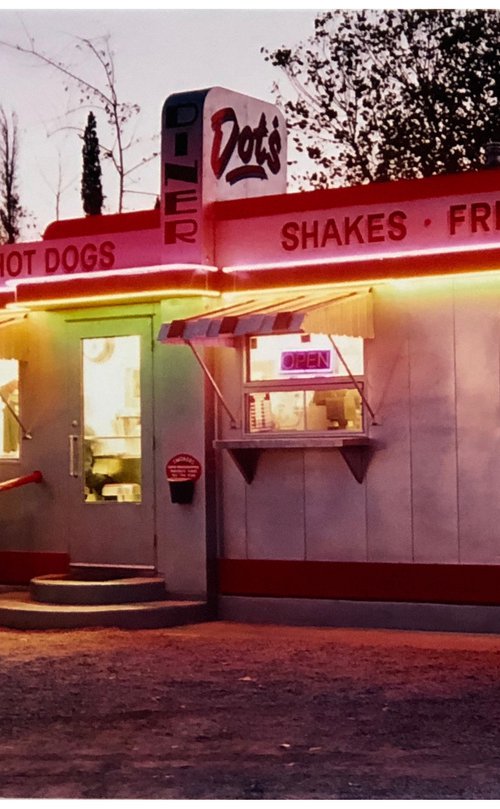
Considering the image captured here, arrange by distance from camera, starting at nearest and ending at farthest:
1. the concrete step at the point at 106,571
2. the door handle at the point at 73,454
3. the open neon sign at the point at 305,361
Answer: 1. the open neon sign at the point at 305,361
2. the concrete step at the point at 106,571
3. the door handle at the point at 73,454

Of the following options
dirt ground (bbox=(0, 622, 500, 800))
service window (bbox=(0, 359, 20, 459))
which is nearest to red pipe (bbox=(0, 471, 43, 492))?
service window (bbox=(0, 359, 20, 459))

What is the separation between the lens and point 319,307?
11.9 meters

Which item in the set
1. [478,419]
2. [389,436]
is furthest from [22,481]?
[478,419]

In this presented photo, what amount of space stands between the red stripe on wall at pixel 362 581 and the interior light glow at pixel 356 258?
258 centimetres

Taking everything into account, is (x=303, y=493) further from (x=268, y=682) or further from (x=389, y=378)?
(x=268, y=682)

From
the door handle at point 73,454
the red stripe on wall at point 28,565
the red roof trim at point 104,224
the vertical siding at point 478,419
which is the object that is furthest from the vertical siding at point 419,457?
the red roof trim at point 104,224

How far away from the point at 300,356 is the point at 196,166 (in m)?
2.00

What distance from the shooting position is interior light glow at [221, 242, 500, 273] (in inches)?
472

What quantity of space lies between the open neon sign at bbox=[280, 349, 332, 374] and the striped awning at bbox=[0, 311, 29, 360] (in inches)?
114

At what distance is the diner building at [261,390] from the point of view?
12.1 m

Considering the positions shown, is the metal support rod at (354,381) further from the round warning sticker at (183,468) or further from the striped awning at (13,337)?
the striped awning at (13,337)

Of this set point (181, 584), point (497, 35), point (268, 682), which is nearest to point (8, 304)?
point (181, 584)

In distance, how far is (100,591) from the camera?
13.2m

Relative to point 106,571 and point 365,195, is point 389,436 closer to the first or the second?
point 365,195
